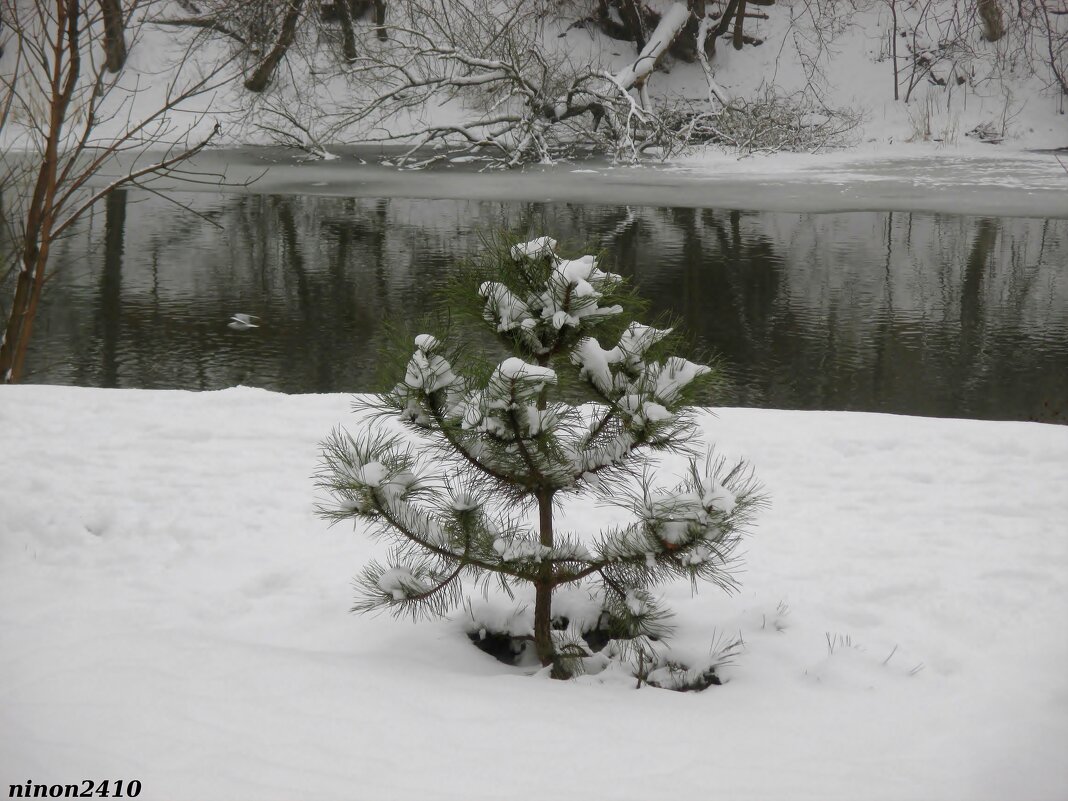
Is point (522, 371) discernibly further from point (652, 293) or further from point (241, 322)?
point (652, 293)

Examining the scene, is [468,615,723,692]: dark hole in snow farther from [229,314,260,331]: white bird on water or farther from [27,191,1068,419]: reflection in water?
[229,314,260,331]: white bird on water

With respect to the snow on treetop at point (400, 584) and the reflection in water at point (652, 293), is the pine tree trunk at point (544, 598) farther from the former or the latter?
the reflection in water at point (652, 293)

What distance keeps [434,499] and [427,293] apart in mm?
6864

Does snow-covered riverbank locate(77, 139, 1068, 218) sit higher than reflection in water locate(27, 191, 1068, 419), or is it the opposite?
snow-covered riverbank locate(77, 139, 1068, 218)

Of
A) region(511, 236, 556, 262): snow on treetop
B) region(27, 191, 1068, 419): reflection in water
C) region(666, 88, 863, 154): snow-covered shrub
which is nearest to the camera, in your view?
region(511, 236, 556, 262): snow on treetop

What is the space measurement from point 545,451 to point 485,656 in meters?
0.75

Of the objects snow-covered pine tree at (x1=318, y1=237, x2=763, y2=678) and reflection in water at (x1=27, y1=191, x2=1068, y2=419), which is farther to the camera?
reflection in water at (x1=27, y1=191, x2=1068, y2=419)

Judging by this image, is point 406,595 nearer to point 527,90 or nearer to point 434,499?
point 434,499

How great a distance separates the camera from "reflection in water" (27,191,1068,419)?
7.86 meters

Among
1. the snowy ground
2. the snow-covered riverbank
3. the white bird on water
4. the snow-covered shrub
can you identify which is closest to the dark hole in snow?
the snowy ground

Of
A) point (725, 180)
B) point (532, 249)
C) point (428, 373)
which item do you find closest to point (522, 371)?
point (428, 373)

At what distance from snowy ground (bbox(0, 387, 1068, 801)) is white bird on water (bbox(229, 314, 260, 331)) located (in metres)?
3.94

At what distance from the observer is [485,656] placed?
333 centimetres

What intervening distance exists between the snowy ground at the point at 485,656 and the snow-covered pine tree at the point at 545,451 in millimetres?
293
